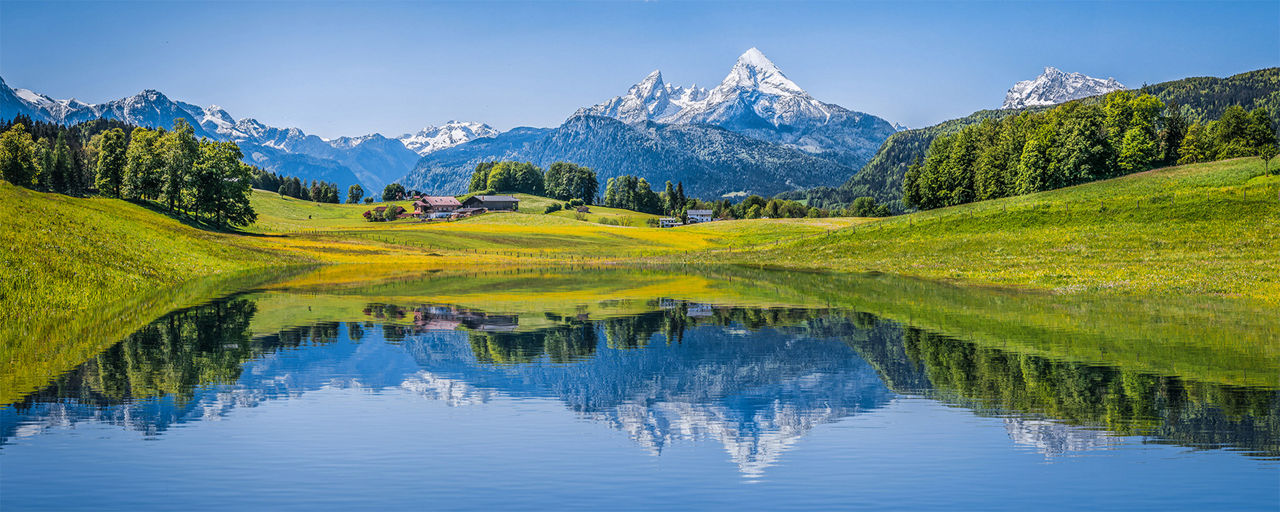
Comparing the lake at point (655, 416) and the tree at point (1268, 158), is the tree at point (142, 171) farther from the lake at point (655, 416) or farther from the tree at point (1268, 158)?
the tree at point (1268, 158)

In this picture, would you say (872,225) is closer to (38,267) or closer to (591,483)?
(38,267)

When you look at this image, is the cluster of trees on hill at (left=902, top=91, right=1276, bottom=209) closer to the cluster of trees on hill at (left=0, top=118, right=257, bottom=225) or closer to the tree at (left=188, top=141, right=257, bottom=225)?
the tree at (left=188, top=141, right=257, bottom=225)

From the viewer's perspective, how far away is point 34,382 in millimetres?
19203

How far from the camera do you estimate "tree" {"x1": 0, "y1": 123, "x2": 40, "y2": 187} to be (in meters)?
135

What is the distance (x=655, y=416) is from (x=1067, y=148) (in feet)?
367

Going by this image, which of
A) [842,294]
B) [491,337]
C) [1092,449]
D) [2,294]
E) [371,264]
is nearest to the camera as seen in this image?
[1092,449]

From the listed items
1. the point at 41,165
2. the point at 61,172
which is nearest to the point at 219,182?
the point at 61,172

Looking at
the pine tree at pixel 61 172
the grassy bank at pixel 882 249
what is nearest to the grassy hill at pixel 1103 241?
the grassy bank at pixel 882 249

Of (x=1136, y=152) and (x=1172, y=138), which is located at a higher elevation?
(x=1172, y=138)

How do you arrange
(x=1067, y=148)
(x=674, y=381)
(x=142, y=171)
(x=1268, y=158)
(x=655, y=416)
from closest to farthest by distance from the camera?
1. (x=655, y=416)
2. (x=674, y=381)
3. (x=1268, y=158)
4. (x=1067, y=148)
5. (x=142, y=171)

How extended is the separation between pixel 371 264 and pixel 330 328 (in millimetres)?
62745

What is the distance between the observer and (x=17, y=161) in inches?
5359

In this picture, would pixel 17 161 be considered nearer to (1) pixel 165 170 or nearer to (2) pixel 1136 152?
(1) pixel 165 170

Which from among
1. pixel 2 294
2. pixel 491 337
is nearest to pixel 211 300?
pixel 2 294
